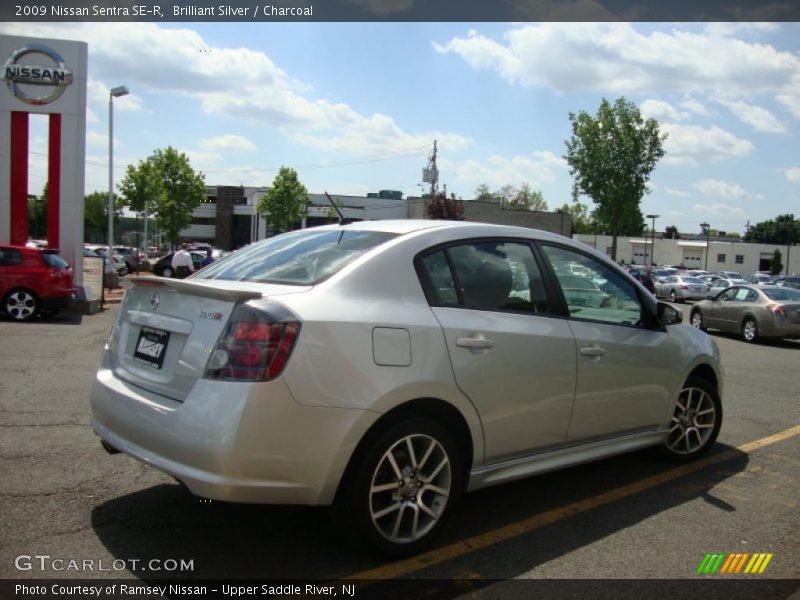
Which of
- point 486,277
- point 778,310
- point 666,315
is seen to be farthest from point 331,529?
point 778,310

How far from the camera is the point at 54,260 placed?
561 inches

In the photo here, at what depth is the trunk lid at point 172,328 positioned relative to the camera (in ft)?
10.3

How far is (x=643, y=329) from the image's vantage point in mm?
4699

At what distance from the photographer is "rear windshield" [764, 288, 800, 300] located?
626 inches

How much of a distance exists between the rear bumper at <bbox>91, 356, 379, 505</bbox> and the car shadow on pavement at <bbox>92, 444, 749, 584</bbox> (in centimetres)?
36

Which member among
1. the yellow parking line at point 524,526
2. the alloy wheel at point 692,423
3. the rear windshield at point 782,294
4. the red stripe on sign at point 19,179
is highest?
the red stripe on sign at point 19,179

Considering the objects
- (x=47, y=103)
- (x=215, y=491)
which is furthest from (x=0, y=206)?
(x=215, y=491)

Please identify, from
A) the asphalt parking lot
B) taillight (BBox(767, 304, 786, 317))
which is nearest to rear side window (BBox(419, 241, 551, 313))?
the asphalt parking lot

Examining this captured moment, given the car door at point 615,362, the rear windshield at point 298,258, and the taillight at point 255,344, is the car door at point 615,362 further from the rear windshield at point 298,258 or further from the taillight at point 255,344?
the taillight at point 255,344

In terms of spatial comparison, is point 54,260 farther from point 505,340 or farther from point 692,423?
point 692,423

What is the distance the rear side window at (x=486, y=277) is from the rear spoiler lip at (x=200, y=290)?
0.99 m

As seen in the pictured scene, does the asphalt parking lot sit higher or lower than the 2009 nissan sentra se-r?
lower

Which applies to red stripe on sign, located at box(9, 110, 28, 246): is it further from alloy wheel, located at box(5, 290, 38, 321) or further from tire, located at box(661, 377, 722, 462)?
tire, located at box(661, 377, 722, 462)

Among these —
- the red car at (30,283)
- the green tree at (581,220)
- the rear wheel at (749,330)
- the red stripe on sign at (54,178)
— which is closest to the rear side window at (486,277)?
the red car at (30,283)
